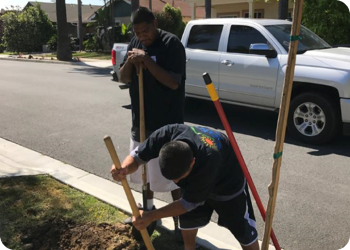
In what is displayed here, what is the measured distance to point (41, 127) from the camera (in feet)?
23.1

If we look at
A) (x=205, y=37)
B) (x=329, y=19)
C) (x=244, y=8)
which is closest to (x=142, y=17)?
(x=205, y=37)

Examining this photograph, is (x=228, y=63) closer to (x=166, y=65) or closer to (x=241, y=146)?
(x=241, y=146)

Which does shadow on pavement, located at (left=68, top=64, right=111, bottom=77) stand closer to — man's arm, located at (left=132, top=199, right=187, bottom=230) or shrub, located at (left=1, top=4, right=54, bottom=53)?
man's arm, located at (left=132, top=199, right=187, bottom=230)

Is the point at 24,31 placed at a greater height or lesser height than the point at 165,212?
greater

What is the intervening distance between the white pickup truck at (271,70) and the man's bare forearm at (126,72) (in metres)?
3.40

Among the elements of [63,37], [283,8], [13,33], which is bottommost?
[63,37]

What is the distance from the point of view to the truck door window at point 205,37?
6961 mm

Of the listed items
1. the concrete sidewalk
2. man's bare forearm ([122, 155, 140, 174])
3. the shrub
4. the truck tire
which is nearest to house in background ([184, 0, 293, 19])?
the shrub

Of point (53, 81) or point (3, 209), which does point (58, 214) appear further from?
point (53, 81)

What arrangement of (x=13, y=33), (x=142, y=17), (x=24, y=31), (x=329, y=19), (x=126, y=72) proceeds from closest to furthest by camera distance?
1. (x=142, y=17)
2. (x=126, y=72)
3. (x=329, y=19)
4. (x=13, y=33)
5. (x=24, y=31)

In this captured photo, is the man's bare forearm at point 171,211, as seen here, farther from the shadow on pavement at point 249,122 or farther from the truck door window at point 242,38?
the truck door window at point 242,38

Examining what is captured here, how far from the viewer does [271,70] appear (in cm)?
600

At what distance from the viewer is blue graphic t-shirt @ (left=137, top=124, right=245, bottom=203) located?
215cm

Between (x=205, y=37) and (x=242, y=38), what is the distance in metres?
0.84
